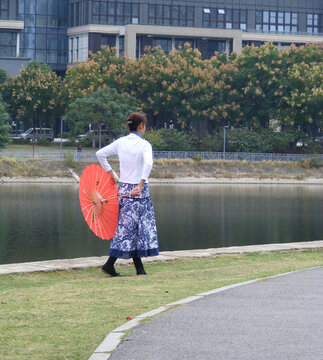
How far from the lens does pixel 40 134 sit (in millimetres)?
86062

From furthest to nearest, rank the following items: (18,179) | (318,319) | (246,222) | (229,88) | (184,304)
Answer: (229,88) < (18,179) < (246,222) < (184,304) < (318,319)

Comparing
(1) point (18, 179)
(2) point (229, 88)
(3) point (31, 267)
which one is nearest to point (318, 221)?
(3) point (31, 267)

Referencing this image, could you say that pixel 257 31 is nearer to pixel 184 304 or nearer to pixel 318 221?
pixel 318 221

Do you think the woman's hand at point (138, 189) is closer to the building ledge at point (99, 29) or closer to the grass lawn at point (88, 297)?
the grass lawn at point (88, 297)

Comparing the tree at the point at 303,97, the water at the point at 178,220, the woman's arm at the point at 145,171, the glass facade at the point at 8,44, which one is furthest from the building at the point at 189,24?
the woman's arm at the point at 145,171

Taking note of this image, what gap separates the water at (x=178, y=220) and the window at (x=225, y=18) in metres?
50.9

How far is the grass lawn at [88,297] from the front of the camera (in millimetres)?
7168

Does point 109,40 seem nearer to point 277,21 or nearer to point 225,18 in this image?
point 225,18

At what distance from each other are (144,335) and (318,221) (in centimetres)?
2785

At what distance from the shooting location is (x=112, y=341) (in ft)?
23.0

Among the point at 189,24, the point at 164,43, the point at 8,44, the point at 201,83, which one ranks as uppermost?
the point at 189,24

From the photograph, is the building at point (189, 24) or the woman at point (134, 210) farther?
the building at point (189, 24)

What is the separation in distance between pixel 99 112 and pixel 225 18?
41371mm

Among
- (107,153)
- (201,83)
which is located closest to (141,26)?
(201,83)
